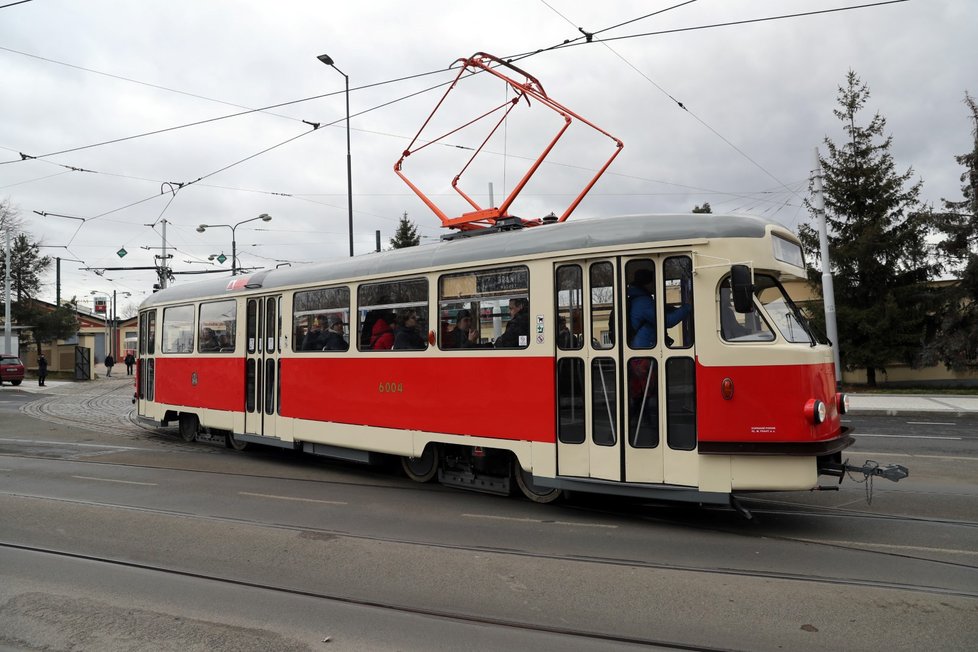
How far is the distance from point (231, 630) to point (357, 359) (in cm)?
522

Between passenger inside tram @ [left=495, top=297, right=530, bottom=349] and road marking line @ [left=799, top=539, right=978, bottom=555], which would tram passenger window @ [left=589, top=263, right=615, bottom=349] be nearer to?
passenger inside tram @ [left=495, top=297, right=530, bottom=349]

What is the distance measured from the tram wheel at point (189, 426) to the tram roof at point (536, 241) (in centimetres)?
397

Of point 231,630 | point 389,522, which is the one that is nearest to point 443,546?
point 389,522

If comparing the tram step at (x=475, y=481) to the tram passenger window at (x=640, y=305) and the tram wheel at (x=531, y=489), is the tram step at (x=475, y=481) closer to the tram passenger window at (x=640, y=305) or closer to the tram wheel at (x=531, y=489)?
the tram wheel at (x=531, y=489)

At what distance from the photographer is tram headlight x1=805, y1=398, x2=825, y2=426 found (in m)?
6.15

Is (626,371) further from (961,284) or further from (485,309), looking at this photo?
(961,284)

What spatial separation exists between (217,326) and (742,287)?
30.1 ft

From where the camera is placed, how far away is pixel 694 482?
6496 mm

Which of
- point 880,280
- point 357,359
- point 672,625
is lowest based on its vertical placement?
point 672,625

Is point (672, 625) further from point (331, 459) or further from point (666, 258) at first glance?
point (331, 459)

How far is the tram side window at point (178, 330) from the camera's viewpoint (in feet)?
42.6

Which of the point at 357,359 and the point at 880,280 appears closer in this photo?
the point at 357,359

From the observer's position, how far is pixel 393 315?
9047 mm

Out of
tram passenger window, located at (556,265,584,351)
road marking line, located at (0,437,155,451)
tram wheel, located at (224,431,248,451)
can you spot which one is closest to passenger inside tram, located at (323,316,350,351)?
tram wheel, located at (224,431,248,451)
